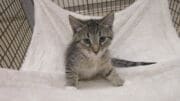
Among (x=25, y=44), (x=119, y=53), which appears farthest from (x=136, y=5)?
(x=25, y=44)

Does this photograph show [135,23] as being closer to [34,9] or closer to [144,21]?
[144,21]

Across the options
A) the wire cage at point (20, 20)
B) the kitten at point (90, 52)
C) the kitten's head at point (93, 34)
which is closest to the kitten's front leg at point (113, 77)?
the kitten at point (90, 52)

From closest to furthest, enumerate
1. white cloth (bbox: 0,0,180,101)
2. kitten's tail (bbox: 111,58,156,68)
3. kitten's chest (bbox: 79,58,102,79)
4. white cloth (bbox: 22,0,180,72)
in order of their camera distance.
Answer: white cloth (bbox: 0,0,180,101), kitten's chest (bbox: 79,58,102,79), kitten's tail (bbox: 111,58,156,68), white cloth (bbox: 22,0,180,72)

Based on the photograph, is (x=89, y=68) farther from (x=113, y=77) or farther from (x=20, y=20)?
(x=20, y=20)

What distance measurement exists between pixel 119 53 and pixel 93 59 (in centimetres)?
34

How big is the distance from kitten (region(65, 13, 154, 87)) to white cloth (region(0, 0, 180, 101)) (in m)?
0.04

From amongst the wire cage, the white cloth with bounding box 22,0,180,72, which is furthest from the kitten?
the wire cage

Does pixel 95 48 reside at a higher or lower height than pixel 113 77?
higher

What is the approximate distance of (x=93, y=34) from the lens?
1093 mm

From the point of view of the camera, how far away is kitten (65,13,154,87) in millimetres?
1092

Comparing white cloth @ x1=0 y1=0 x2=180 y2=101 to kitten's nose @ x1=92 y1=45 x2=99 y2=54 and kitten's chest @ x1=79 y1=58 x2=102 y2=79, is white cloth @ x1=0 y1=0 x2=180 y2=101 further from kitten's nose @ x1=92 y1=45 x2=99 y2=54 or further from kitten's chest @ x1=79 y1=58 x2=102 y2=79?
kitten's nose @ x1=92 y1=45 x2=99 y2=54

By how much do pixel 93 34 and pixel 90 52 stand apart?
0.07 m

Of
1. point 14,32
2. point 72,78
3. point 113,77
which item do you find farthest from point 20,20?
point 113,77

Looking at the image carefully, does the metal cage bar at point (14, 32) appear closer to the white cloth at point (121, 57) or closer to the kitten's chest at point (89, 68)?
the white cloth at point (121, 57)
